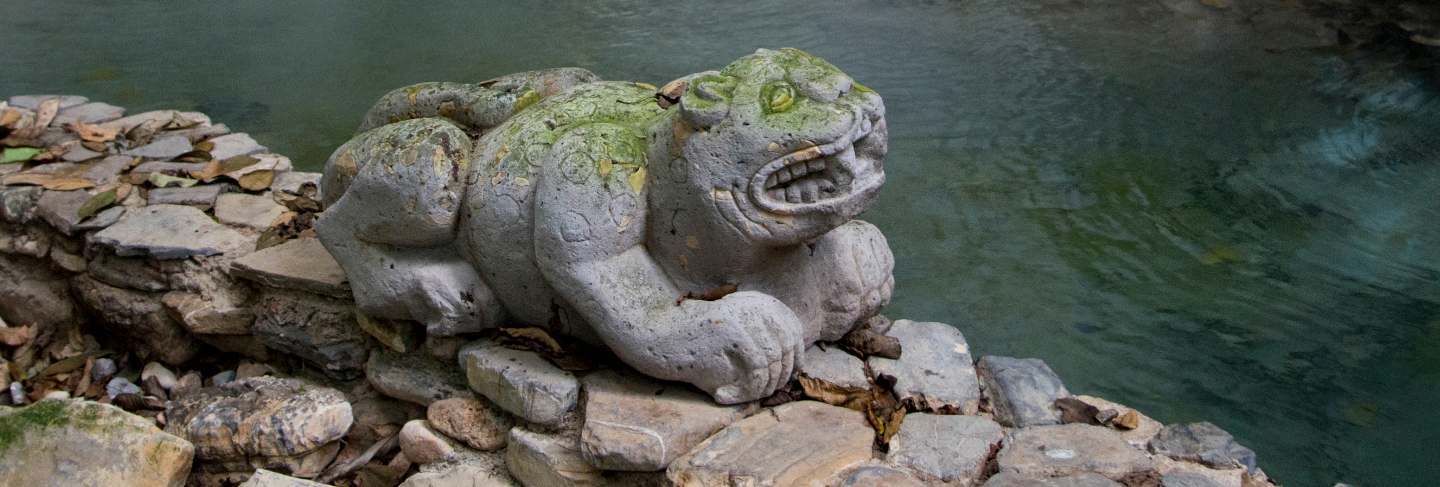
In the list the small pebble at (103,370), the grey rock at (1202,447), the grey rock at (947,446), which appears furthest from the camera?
the small pebble at (103,370)

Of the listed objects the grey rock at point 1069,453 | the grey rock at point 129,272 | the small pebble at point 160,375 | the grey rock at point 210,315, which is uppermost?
the grey rock at point 1069,453

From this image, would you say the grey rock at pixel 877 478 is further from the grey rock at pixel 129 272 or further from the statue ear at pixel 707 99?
the grey rock at pixel 129 272

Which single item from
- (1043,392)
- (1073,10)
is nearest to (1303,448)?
(1043,392)

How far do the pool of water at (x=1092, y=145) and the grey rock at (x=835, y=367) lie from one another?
0.89m

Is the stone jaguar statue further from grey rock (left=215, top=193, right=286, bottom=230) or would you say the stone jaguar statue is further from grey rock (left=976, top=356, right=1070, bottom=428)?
grey rock (left=215, top=193, right=286, bottom=230)

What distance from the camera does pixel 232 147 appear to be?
4.25 meters

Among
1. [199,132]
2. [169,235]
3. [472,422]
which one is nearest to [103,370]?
[169,235]

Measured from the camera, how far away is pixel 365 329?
3098 mm

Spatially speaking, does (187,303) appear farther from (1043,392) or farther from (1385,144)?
(1385,144)

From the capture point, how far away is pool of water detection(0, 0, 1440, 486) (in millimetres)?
3445

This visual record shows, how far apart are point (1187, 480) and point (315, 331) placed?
222 centimetres

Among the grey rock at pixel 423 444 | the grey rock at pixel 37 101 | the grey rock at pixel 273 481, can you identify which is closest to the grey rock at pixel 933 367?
the grey rock at pixel 423 444

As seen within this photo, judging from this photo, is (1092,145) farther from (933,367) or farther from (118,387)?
(118,387)

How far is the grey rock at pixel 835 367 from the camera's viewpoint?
8.96 feet
